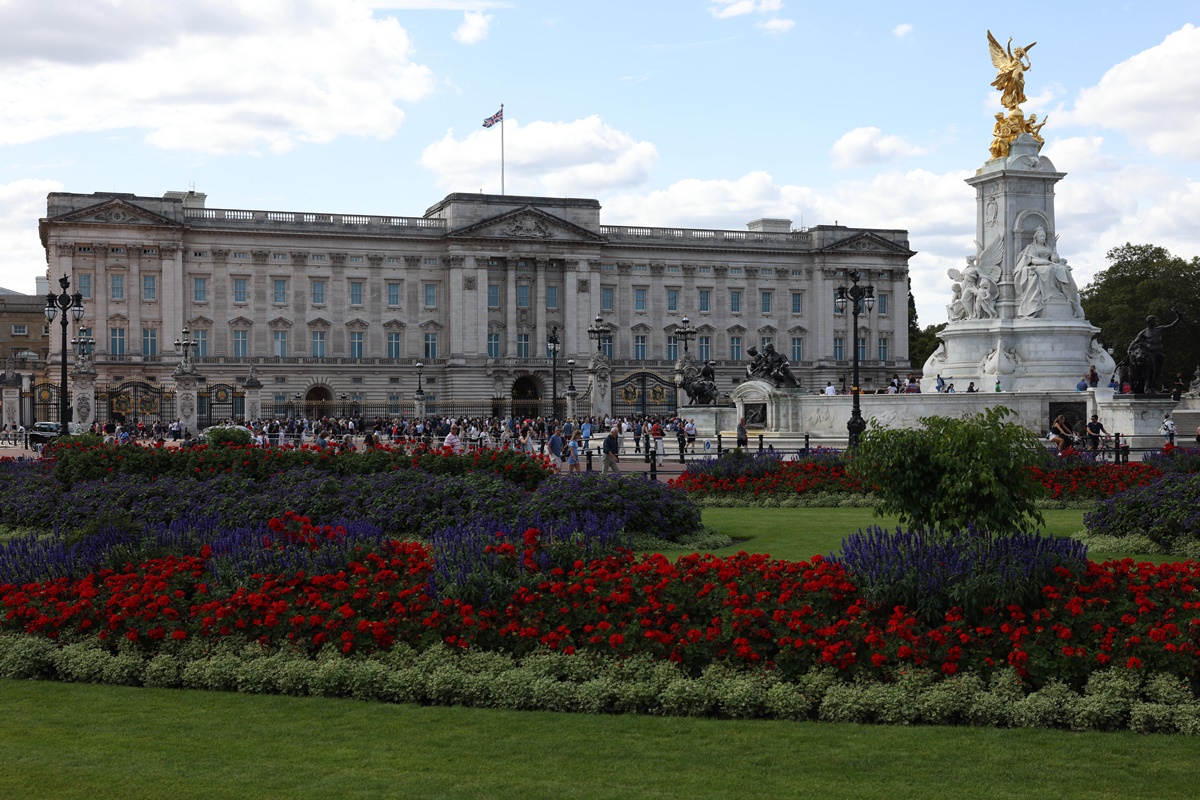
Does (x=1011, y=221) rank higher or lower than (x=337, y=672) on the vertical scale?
higher

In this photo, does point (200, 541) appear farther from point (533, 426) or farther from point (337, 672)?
point (533, 426)

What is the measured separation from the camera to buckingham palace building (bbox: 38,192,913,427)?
83000mm

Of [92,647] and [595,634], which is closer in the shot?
[595,634]

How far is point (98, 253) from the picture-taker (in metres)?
82.4

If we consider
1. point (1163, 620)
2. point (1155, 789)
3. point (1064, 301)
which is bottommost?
point (1155, 789)

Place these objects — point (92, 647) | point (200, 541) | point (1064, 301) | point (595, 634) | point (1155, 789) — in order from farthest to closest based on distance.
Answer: point (1064, 301)
point (200, 541)
point (92, 647)
point (595, 634)
point (1155, 789)

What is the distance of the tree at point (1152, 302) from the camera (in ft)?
274

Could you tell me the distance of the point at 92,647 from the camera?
10680 millimetres

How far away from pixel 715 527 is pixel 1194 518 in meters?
6.53

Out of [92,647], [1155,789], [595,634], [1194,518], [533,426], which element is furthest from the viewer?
[533,426]

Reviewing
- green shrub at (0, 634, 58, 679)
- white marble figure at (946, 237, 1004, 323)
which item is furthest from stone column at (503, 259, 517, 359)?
green shrub at (0, 634, 58, 679)

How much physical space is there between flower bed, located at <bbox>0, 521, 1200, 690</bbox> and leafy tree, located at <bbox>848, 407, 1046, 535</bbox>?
1.28 m

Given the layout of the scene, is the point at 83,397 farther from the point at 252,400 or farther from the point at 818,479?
the point at 818,479

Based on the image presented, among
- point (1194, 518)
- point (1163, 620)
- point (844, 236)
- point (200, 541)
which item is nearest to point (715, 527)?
point (1194, 518)
